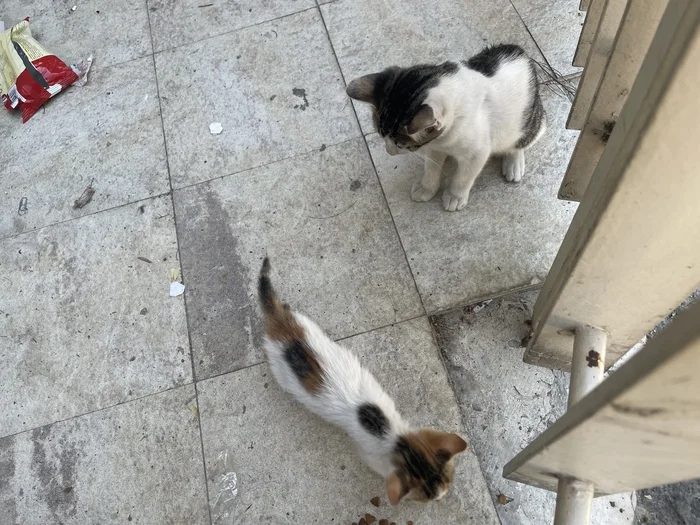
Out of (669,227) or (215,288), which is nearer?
(669,227)

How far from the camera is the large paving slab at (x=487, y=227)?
1.95 metres

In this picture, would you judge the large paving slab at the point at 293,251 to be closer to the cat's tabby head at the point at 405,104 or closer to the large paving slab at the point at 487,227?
the large paving slab at the point at 487,227

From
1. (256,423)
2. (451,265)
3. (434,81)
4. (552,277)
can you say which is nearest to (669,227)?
(552,277)

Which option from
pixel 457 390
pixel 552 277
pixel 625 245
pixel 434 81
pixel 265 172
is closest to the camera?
pixel 625 245

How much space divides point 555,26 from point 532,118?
0.85 meters

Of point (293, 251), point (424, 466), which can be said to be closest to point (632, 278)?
point (424, 466)

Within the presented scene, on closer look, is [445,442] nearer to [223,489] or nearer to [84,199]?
[223,489]

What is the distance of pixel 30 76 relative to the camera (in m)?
2.58

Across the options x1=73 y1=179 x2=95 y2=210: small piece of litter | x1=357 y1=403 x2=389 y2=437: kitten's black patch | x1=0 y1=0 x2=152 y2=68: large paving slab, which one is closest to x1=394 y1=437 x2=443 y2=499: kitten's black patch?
x1=357 y1=403 x2=389 y2=437: kitten's black patch

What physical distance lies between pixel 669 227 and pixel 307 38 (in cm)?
223

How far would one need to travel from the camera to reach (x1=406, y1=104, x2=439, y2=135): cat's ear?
151cm

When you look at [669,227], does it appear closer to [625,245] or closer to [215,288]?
[625,245]

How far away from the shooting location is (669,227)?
2.86 feet

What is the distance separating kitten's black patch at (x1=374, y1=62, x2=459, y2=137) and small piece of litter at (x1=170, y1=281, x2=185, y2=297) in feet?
3.56
